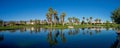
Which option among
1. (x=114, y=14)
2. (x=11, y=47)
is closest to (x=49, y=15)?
(x=114, y=14)

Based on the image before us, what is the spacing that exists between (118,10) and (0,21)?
394 ft

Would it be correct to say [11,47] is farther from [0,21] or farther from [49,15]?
[0,21]

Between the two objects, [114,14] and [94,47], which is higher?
[114,14]

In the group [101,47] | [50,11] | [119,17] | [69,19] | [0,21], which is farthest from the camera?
[69,19]

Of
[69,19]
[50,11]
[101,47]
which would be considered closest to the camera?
[101,47]

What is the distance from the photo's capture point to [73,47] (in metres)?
29.5

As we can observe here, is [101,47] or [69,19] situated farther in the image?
[69,19]

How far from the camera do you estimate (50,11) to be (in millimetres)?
125688

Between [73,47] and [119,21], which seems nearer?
[73,47]

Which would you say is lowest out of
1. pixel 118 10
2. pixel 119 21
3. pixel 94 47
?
pixel 94 47

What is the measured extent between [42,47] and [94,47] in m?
9.94

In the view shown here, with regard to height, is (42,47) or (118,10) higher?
(118,10)

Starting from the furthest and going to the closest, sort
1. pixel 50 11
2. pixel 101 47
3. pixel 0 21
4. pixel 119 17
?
pixel 0 21, pixel 50 11, pixel 119 17, pixel 101 47

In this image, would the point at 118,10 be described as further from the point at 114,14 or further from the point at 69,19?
the point at 69,19
